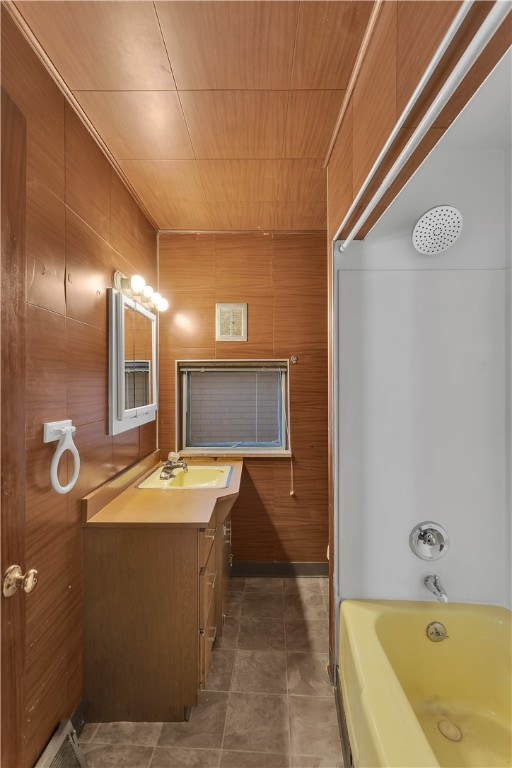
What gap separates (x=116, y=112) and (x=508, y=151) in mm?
1661

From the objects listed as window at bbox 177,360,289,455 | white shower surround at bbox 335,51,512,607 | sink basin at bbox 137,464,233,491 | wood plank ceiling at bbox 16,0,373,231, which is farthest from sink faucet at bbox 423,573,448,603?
wood plank ceiling at bbox 16,0,373,231

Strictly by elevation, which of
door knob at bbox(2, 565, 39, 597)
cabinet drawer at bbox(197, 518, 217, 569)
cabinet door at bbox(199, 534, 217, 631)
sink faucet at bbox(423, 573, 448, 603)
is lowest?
cabinet door at bbox(199, 534, 217, 631)

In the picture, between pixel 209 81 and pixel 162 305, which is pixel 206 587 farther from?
pixel 209 81

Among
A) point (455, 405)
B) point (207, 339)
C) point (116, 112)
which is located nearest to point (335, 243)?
point (455, 405)

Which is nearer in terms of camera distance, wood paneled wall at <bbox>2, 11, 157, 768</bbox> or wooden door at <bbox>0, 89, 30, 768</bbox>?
wooden door at <bbox>0, 89, 30, 768</bbox>

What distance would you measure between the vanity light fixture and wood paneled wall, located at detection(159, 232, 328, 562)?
0.33 meters

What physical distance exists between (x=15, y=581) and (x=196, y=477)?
1574 mm

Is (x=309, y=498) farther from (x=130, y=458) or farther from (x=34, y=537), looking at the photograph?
(x=34, y=537)

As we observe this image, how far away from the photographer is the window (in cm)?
284

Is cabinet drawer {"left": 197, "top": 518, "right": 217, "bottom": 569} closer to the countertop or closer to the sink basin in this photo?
the countertop

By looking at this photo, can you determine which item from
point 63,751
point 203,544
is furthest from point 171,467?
point 63,751

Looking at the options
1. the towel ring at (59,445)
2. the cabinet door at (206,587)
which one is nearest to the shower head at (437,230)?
the towel ring at (59,445)

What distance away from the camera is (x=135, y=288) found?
2.08 metres

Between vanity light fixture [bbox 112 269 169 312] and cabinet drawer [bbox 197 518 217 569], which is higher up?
vanity light fixture [bbox 112 269 169 312]
